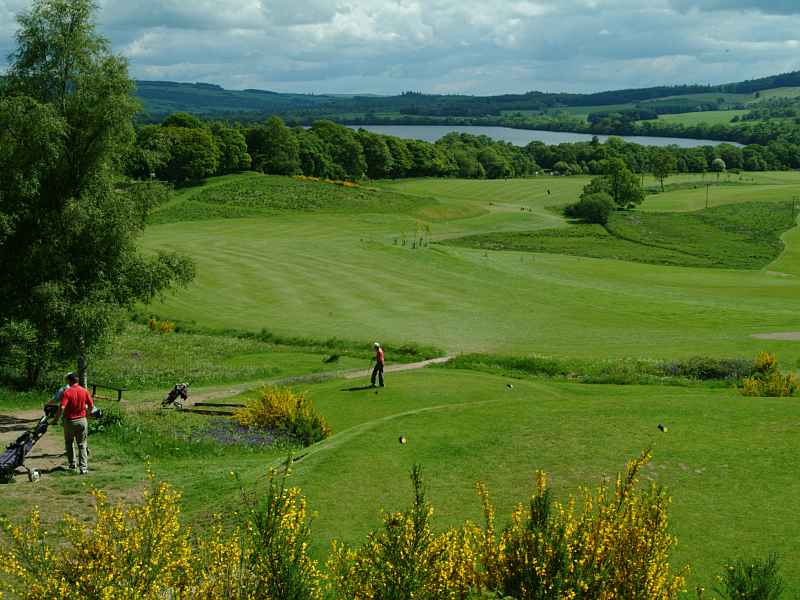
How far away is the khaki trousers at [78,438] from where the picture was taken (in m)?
19.4

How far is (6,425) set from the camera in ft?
82.7

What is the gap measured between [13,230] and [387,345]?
22.8m

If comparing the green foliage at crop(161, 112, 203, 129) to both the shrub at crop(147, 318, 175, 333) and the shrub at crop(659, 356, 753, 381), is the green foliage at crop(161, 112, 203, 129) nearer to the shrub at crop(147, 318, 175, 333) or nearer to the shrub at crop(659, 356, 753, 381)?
the shrub at crop(147, 318, 175, 333)

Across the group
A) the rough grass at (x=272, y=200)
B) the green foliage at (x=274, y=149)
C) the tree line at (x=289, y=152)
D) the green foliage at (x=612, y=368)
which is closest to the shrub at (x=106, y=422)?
the green foliage at (x=612, y=368)

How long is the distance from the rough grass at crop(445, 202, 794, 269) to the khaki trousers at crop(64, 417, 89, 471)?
283ft

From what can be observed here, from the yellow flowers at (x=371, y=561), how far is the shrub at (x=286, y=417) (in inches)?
538

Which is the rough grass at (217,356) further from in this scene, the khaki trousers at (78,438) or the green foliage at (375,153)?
the green foliage at (375,153)

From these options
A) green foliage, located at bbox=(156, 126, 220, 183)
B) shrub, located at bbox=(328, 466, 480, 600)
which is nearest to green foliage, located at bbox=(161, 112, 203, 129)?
green foliage, located at bbox=(156, 126, 220, 183)

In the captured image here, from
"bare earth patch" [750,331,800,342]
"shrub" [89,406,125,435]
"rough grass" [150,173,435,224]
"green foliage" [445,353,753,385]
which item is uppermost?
"rough grass" [150,173,435,224]

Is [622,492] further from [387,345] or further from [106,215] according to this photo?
[387,345]

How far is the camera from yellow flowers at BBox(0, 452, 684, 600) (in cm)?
895

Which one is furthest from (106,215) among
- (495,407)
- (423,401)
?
(495,407)

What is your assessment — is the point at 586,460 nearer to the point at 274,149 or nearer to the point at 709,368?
the point at 709,368

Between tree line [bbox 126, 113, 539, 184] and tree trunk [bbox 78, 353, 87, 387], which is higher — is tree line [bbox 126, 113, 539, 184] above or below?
above
